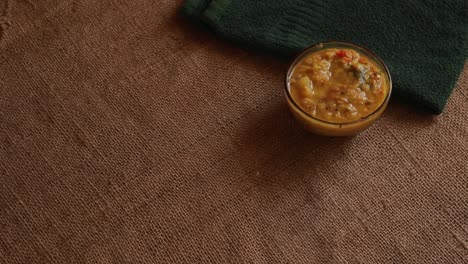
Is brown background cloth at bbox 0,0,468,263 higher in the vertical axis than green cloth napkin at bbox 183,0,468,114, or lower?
lower

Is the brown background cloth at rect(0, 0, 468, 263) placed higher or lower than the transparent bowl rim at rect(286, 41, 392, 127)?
lower

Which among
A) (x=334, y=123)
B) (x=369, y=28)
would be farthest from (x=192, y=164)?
(x=369, y=28)

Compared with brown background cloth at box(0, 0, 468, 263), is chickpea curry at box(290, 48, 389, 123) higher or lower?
higher

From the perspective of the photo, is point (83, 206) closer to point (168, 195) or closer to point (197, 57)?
point (168, 195)

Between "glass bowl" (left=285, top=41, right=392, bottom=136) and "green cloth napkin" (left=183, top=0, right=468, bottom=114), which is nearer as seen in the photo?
"glass bowl" (left=285, top=41, right=392, bottom=136)

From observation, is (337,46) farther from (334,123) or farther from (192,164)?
(192,164)
